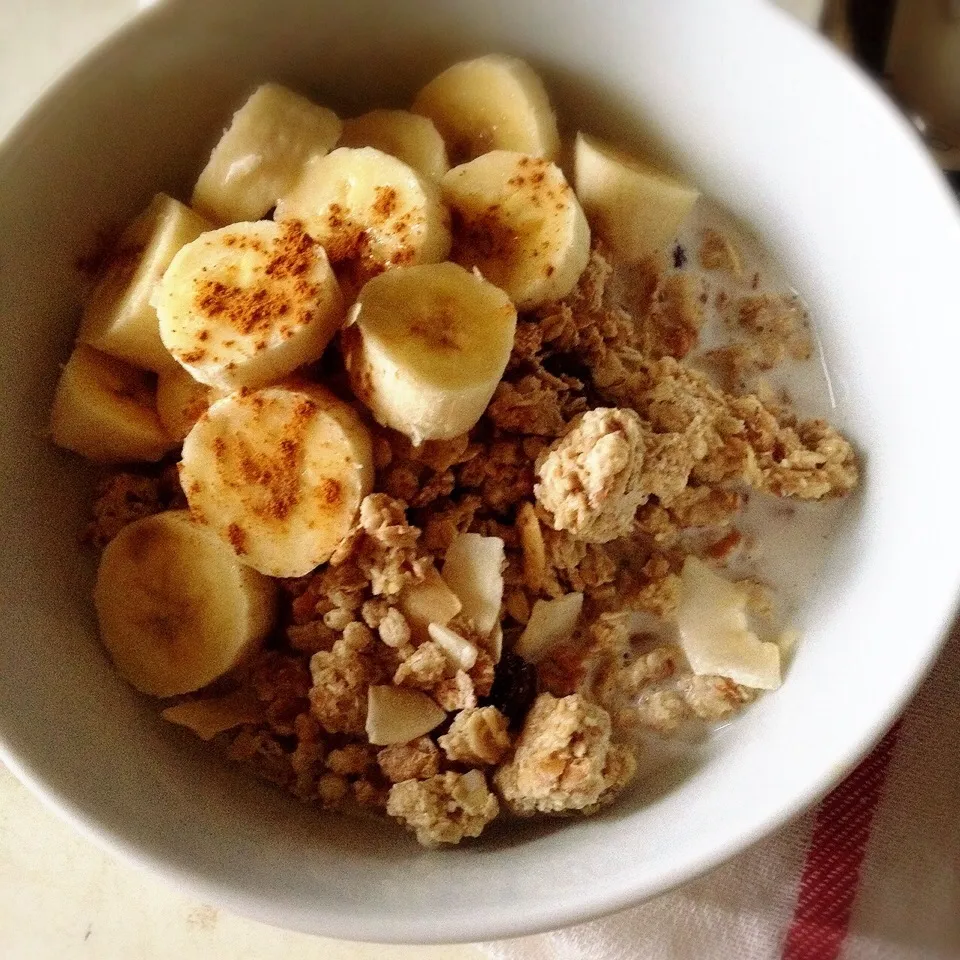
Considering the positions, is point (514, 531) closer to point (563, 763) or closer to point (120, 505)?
point (563, 763)

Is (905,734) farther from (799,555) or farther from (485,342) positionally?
(485,342)

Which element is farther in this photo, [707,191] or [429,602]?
[707,191]

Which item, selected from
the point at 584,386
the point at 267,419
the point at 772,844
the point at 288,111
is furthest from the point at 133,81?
the point at 772,844

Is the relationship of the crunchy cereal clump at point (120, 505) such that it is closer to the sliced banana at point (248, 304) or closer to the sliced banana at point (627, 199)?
the sliced banana at point (248, 304)

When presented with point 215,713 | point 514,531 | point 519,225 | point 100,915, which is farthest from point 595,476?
point 100,915

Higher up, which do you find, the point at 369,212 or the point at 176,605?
the point at 369,212

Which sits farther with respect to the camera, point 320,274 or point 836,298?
point 836,298

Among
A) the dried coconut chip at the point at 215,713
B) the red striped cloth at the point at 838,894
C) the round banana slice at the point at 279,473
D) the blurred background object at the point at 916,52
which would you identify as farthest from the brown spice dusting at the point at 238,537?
the blurred background object at the point at 916,52

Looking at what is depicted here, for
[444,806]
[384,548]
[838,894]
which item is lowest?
[838,894]
